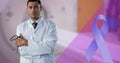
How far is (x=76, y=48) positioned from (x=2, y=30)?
2.18 feet

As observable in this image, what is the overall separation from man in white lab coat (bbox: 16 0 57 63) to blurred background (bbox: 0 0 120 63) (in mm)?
786

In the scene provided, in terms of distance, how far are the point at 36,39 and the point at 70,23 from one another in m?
0.92

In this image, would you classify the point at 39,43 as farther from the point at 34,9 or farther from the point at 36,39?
the point at 34,9

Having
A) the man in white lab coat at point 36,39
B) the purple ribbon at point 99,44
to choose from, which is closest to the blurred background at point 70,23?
the purple ribbon at point 99,44

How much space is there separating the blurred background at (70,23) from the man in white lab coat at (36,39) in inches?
30.9

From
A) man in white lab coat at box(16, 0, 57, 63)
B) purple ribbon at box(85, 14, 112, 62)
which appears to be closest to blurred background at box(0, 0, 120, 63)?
purple ribbon at box(85, 14, 112, 62)

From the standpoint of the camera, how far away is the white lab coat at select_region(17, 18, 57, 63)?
1.21 m

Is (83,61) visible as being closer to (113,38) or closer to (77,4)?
(113,38)

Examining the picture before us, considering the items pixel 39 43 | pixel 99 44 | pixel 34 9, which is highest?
pixel 34 9

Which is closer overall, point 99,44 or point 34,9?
point 34,9

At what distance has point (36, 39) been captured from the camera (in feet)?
3.99

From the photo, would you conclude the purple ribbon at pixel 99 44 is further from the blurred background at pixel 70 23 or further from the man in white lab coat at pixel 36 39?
the man in white lab coat at pixel 36 39

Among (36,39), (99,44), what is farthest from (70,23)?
(36,39)

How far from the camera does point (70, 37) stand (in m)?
2.09
